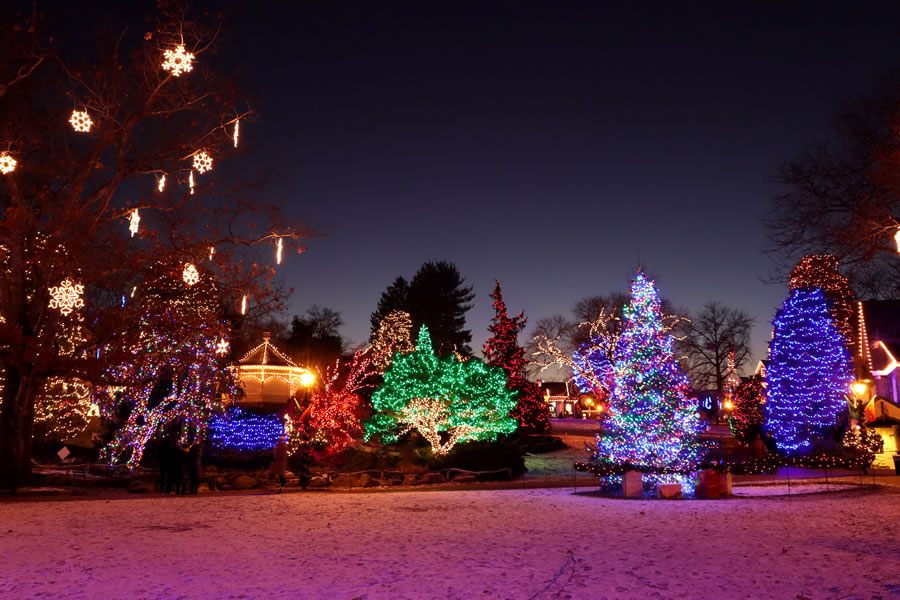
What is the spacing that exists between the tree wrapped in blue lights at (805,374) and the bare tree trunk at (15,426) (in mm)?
31496

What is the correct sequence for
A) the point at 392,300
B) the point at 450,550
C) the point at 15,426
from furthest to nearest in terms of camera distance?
the point at 392,300 < the point at 15,426 < the point at 450,550

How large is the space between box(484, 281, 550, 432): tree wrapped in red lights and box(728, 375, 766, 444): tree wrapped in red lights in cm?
1126

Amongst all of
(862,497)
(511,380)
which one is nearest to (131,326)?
(862,497)

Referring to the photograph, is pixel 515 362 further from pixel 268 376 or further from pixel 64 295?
pixel 64 295

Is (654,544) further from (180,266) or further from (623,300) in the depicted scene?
(623,300)

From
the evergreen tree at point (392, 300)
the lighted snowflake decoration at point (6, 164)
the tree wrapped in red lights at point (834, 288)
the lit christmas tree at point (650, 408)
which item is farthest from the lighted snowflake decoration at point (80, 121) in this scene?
the evergreen tree at point (392, 300)

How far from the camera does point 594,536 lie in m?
10.8

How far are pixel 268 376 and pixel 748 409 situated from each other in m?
27.1

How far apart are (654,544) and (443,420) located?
18461 millimetres

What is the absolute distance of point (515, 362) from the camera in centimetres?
4522

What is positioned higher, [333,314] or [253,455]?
[333,314]

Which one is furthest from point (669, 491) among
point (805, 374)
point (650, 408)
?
point (805, 374)

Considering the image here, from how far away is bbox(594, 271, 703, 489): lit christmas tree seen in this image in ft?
59.3

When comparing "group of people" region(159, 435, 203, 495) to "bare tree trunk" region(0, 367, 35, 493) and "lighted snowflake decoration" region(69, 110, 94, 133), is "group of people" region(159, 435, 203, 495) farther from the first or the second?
"lighted snowflake decoration" region(69, 110, 94, 133)
